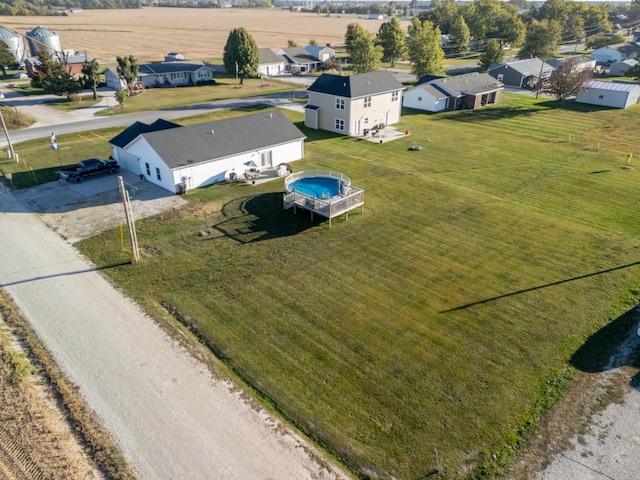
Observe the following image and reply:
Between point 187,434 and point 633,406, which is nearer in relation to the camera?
point 187,434

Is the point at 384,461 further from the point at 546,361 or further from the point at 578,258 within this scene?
the point at 578,258

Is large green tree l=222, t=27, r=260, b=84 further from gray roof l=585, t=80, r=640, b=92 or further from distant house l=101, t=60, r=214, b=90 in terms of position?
gray roof l=585, t=80, r=640, b=92

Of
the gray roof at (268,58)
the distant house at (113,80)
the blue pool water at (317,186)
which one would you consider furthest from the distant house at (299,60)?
the blue pool water at (317,186)

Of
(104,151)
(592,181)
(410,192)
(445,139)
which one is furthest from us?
(445,139)

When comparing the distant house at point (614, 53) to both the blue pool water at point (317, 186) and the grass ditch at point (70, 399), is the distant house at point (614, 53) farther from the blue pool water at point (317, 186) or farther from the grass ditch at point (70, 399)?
the grass ditch at point (70, 399)

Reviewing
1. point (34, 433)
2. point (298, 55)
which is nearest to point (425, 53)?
point (298, 55)

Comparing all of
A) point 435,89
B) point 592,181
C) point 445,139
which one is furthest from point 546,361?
point 435,89
